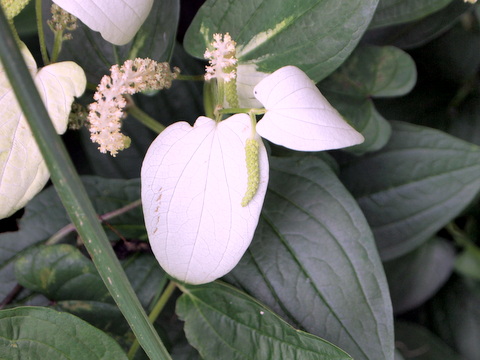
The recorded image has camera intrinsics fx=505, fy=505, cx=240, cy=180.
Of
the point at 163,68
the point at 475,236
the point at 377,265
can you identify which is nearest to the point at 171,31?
the point at 163,68

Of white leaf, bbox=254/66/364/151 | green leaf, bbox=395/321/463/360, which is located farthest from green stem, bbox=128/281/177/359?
green leaf, bbox=395/321/463/360

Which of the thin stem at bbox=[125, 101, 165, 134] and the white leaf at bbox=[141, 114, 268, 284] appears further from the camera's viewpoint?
the thin stem at bbox=[125, 101, 165, 134]

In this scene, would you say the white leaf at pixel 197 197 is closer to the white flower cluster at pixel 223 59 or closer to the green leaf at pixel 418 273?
the white flower cluster at pixel 223 59

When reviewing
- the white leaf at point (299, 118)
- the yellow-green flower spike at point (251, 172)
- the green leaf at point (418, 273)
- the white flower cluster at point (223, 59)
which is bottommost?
the green leaf at point (418, 273)

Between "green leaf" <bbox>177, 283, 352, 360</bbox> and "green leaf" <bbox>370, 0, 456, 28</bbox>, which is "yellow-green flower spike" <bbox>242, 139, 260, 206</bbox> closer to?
"green leaf" <bbox>177, 283, 352, 360</bbox>

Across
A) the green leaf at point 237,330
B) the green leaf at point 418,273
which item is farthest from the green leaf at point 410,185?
the green leaf at point 237,330

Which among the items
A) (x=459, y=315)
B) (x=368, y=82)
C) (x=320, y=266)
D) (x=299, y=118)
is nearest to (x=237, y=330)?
(x=320, y=266)
